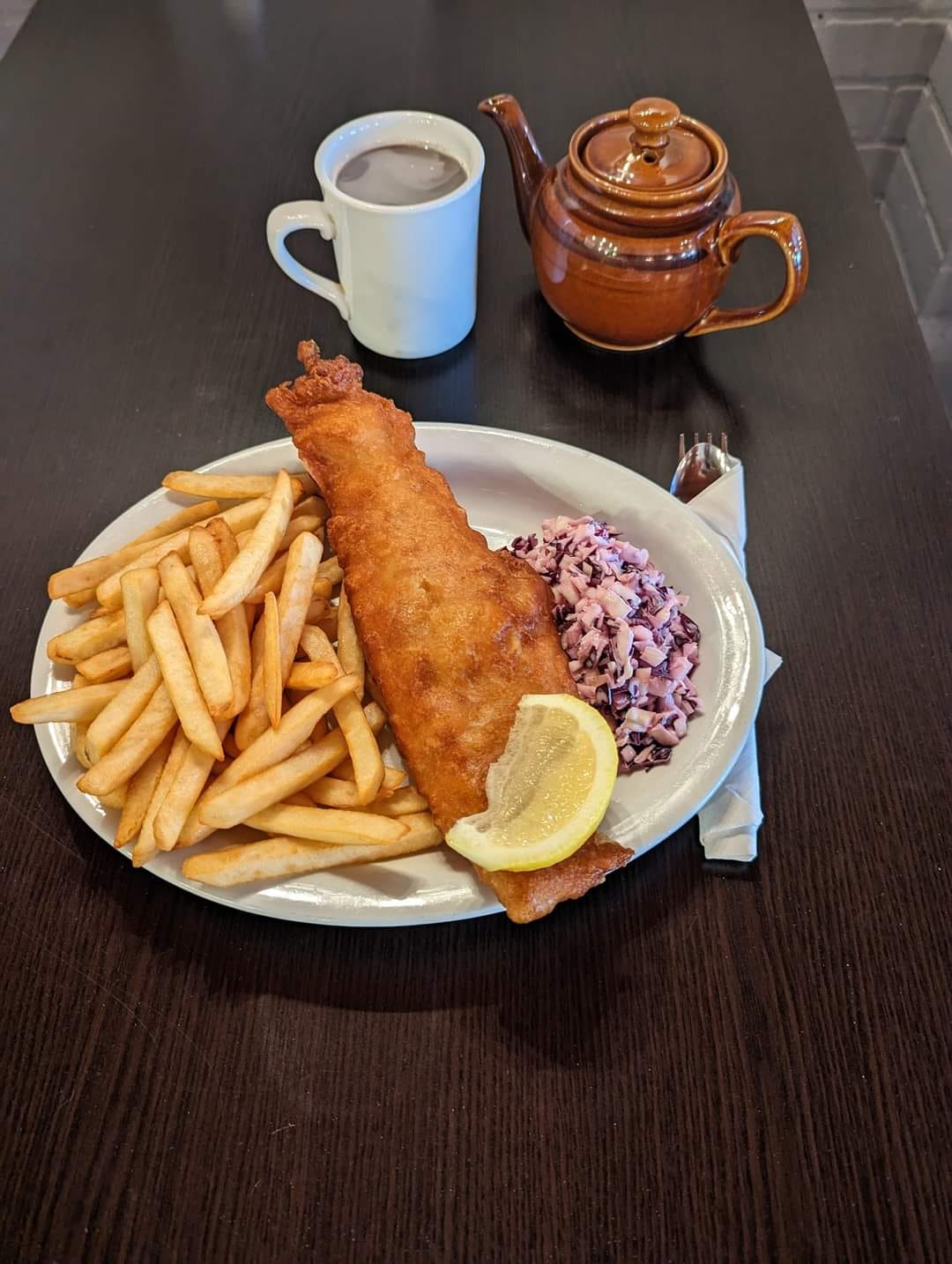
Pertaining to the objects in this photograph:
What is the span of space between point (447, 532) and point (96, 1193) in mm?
1051

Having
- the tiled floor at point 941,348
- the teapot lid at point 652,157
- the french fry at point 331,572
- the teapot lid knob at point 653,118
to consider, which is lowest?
the tiled floor at point 941,348

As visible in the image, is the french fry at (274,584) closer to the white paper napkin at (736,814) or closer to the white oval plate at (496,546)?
the white oval plate at (496,546)

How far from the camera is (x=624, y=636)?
59.3 inches

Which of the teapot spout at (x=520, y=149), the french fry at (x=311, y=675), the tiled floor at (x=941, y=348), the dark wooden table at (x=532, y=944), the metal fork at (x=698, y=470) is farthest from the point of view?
the tiled floor at (x=941, y=348)

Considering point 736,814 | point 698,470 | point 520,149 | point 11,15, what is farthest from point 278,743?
point 11,15

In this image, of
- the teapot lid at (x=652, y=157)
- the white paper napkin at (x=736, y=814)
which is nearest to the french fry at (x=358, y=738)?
the white paper napkin at (x=736, y=814)

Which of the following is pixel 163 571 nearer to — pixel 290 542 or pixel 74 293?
pixel 290 542

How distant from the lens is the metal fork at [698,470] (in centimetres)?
190

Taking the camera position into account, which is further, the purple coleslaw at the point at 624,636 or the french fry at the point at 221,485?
the french fry at the point at 221,485

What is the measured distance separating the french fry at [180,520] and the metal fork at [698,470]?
91 centimetres

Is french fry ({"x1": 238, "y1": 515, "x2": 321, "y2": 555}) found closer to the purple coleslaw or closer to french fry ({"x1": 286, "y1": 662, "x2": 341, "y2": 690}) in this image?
french fry ({"x1": 286, "y1": 662, "x2": 341, "y2": 690})

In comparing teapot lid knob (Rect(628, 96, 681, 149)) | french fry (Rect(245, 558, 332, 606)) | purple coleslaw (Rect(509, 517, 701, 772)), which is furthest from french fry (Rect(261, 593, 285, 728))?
teapot lid knob (Rect(628, 96, 681, 149))

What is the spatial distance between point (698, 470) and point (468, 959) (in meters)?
1.08

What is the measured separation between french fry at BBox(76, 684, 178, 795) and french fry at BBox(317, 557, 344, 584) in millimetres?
353
